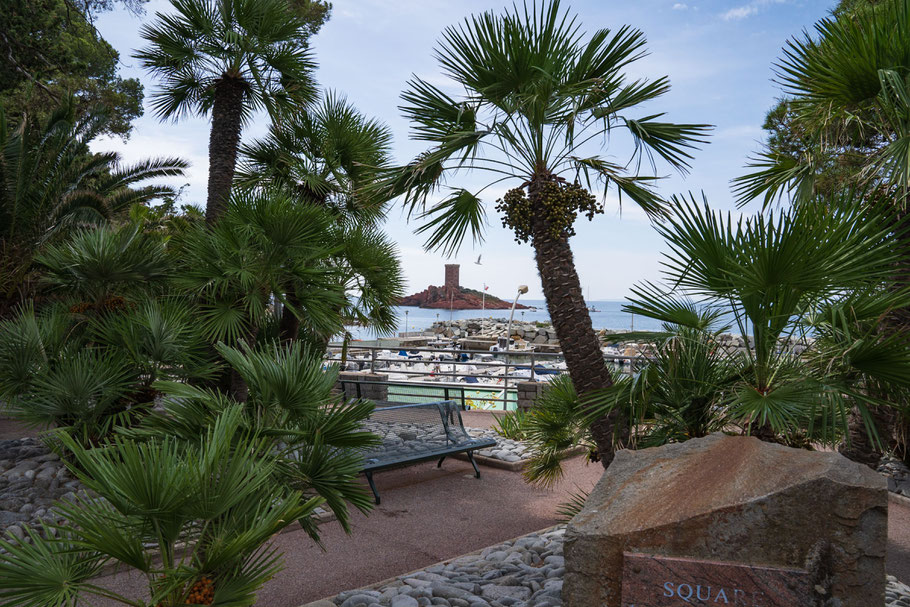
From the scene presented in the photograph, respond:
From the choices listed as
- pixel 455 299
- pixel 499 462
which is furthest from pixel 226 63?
pixel 455 299

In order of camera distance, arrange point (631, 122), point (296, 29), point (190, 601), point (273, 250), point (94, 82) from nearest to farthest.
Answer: point (190, 601) < point (631, 122) < point (273, 250) < point (296, 29) < point (94, 82)

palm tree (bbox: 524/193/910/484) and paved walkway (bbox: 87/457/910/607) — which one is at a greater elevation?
palm tree (bbox: 524/193/910/484)

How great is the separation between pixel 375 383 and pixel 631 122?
7776mm

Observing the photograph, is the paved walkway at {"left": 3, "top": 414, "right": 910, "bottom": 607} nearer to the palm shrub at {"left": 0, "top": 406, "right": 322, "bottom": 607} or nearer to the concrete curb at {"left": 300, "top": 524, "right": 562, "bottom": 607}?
the concrete curb at {"left": 300, "top": 524, "right": 562, "bottom": 607}

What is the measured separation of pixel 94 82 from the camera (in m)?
18.1

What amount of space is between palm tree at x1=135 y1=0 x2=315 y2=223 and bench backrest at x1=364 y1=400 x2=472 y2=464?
3.46m

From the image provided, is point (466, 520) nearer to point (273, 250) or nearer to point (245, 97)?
point (273, 250)

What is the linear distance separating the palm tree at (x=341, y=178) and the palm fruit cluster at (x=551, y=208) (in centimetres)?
361

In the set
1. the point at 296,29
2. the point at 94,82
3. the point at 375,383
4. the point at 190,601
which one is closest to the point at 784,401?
the point at 190,601

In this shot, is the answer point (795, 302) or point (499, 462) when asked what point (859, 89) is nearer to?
point (795, 302)

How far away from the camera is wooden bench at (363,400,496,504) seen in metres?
6.57

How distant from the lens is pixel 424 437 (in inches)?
292

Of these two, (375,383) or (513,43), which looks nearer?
(513,43)

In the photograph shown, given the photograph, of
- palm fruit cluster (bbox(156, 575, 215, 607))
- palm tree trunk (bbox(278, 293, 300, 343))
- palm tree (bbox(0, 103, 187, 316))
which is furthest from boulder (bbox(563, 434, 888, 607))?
palm tree (bbox(0, 103, 187, 316))
